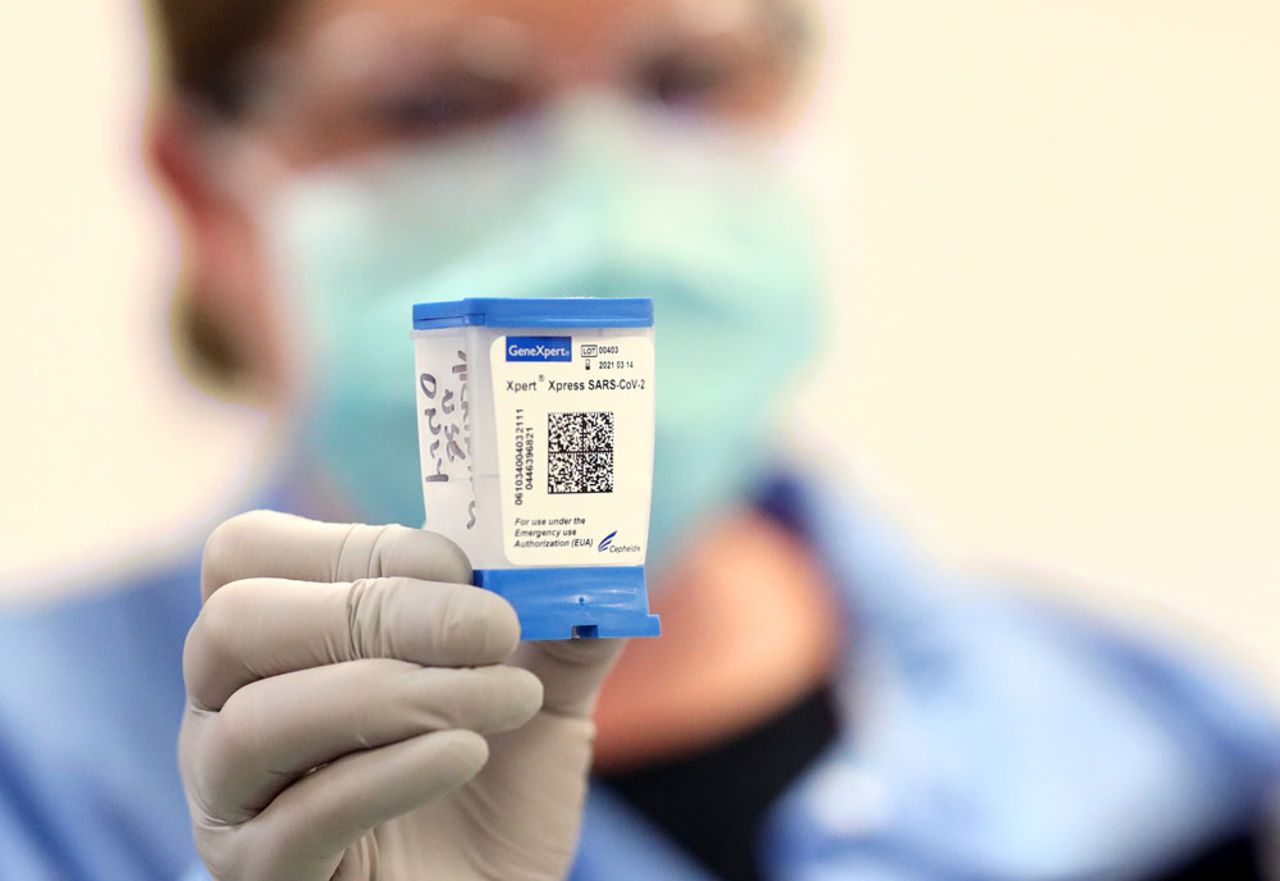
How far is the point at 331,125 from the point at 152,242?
24 centimetres

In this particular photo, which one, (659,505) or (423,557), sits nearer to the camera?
(423,557)

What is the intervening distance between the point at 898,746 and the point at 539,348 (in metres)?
1.14

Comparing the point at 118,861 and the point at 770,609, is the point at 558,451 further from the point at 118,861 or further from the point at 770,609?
the point at 770,609

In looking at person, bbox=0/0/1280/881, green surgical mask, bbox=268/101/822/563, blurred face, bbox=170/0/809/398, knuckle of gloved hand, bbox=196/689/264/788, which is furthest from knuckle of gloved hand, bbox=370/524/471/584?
blurred face, bbox=170/0/809/398

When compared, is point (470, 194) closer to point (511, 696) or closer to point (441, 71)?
point (441, 71)

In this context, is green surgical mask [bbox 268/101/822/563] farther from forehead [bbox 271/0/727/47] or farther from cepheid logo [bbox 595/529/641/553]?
cepheid logo [bbox 595/529/641/553]

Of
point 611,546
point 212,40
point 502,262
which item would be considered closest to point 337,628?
point 611,546

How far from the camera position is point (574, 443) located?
720 mm

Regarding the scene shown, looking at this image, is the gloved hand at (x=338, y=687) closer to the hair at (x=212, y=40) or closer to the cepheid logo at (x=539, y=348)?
the cepheid logo at (x=539, y=348)

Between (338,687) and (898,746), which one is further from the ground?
(338,687)

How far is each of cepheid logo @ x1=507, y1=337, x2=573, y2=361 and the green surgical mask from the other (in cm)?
67

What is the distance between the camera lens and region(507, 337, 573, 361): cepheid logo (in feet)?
2.32

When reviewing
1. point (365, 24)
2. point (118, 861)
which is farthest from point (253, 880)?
point (365, 24)

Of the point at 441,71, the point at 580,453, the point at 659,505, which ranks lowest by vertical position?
the point at 659,505
